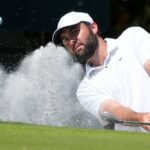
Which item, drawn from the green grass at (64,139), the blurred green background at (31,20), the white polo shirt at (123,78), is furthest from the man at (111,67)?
the blurred green background at (31,20)

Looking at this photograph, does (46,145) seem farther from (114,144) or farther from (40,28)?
(40,28)

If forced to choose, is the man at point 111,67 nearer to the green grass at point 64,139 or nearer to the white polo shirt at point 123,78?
the white polo shirt at point 123,78

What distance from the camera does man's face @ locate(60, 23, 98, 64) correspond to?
6.80 metres

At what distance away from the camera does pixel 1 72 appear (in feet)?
26.9

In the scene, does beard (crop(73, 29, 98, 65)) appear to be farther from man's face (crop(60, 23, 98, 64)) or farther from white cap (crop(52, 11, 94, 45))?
white cap (crop(52, 11, 94, 45))

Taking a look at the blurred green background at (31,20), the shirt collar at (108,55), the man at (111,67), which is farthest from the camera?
the blurred green background at (31,20)

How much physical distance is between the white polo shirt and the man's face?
10 cm

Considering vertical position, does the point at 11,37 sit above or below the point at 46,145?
below

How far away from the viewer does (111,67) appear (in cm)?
673

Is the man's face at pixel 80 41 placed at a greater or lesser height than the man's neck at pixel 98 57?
greater

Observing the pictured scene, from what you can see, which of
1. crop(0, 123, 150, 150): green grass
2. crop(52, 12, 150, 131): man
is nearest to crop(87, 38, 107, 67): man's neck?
crop(52, 12, 150, 131): man

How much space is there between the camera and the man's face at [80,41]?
6.80 meters

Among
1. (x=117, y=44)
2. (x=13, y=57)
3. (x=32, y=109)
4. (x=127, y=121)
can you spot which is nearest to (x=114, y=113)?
(x=127, y=121)

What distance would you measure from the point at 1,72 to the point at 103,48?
1.55 meters
